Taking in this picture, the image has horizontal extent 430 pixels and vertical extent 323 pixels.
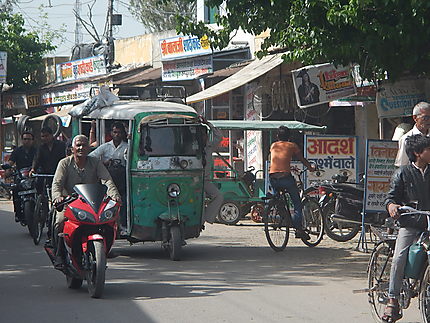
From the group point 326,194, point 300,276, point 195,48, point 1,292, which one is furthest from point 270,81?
point 1,292

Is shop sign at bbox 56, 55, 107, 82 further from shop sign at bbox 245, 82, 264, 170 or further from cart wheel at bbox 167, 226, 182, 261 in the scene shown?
cart wheel at bbox 167, 226, 182, 261

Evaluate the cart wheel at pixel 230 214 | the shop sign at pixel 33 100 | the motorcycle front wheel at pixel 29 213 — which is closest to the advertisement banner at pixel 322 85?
the cart wheel at pixel 230 214

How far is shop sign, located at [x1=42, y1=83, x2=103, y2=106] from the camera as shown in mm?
33469

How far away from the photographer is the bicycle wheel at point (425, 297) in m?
6.46

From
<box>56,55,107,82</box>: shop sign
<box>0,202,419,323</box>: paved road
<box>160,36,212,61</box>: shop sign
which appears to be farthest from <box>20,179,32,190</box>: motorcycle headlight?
<box>56,55,107,82</box>: shop sign

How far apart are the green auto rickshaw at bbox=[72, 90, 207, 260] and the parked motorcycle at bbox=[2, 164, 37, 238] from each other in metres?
2.92

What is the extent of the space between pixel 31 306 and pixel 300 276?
335cm

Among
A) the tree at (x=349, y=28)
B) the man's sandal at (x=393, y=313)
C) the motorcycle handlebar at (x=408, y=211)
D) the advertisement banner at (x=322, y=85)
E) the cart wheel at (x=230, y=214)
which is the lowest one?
the cart wheel at (x=230, y=214)

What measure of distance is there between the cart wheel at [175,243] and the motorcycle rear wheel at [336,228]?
111 inches

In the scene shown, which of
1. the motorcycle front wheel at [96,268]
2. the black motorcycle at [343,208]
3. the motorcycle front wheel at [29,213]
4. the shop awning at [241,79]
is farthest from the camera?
the shop awning at [241,79]

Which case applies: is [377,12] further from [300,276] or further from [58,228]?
[58,228]

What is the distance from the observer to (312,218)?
43.5 ft

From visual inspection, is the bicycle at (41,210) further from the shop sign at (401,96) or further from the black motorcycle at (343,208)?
the shop sign at (401,96)

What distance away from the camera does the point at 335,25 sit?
10328mm
